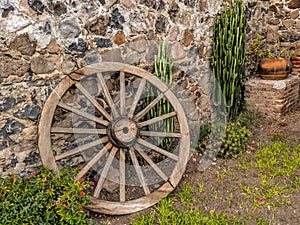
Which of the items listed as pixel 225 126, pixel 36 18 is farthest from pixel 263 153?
pixel 36 18

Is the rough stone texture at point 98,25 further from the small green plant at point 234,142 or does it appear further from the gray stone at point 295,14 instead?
the gray stone at point 295,14

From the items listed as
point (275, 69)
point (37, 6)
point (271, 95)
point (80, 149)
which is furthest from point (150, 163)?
point (275, 69)

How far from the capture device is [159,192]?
3.29 m

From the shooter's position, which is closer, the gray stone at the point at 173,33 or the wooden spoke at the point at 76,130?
the wooden spoke at the point at 76,130

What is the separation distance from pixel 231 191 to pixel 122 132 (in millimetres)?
1230

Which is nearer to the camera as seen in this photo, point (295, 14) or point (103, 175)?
point (103, 175)

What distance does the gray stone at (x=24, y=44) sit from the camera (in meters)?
2.75

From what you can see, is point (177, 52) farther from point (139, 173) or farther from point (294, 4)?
point (294, 4)

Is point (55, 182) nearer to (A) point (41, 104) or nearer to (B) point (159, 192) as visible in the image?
(A) point (41, 104)

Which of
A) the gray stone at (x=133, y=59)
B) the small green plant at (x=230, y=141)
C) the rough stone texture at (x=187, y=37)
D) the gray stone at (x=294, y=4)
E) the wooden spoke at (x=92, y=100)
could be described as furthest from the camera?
the gray stone at (x=294, y=4)

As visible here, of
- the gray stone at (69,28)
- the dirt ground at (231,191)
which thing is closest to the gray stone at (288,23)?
the dirt ground at (231,191)

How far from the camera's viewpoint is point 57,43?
2.97 m

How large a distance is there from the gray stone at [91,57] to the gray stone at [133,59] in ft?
1.11

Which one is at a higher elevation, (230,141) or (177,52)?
(177,52)
